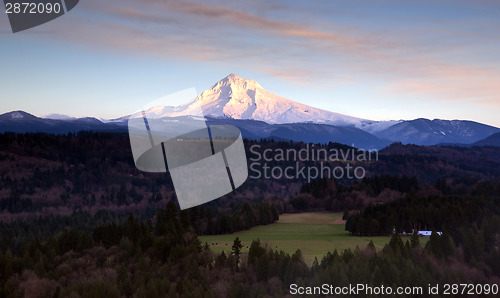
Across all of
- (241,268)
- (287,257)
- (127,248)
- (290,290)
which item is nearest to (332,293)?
(290,290)

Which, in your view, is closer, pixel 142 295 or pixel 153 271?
pixel 142 295

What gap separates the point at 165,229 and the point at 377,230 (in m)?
76.4

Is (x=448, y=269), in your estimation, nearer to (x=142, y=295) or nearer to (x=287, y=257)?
(x=287, y=257)

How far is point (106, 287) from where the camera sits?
126438 millimetres

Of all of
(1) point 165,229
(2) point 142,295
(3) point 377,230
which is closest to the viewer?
(2) point 142,295

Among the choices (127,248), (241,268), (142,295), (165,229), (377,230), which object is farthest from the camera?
(377,230)

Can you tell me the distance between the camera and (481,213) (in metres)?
198

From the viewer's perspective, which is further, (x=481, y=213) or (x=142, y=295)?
(x=481, y=213)

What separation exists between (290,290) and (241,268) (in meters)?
20.6

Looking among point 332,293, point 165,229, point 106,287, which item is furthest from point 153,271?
point 332,293

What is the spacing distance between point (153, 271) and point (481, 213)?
12519cm

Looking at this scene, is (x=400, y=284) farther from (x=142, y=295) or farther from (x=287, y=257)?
(x=142, y=295)

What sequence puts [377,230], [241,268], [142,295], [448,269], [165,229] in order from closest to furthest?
1. [142,295]
2. [448,269]
3. [241,268]
4. [165,229]
5. [377,230]

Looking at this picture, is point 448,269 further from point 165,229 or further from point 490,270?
point 165,229
